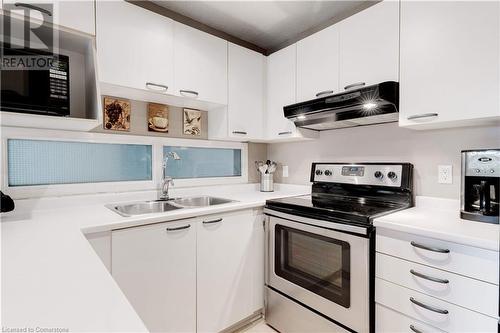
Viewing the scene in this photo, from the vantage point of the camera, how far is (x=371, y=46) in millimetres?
1617

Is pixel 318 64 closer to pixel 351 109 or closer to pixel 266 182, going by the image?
pixel 351 109

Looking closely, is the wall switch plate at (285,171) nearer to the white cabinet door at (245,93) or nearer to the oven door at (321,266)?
the white cabinet door at (245,93)

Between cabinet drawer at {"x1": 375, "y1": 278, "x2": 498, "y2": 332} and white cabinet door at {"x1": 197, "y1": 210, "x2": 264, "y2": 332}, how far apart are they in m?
0.85

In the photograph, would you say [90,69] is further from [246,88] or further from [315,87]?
[315,87]

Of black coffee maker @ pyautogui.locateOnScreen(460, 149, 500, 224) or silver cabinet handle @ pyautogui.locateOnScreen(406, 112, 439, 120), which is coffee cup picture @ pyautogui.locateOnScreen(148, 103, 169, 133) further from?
black coffee maker @ pyautogui.locateOnScreen(460, 149, 500, 224)

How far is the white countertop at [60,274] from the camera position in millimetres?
465

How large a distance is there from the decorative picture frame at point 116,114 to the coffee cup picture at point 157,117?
15 cm

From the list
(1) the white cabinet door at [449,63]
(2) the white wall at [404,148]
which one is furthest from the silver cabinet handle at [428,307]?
(1) the white cabinet door at [449,63]

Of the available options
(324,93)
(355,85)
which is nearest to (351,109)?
(355,85)

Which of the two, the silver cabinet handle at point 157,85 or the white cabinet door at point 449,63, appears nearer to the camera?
the white cabinet door at point 449,63

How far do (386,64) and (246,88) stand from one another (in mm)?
1113

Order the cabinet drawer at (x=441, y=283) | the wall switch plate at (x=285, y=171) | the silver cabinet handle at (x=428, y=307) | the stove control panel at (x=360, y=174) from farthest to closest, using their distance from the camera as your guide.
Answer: the wall switch plate at (x=285, y=171) → the stove control panel at (x=360, y=174) → the silver cabinet handle at (x=428, y=307) → the cabinet drawer at (x=441, y=283)

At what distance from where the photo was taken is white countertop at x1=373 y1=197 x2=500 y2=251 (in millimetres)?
1036
